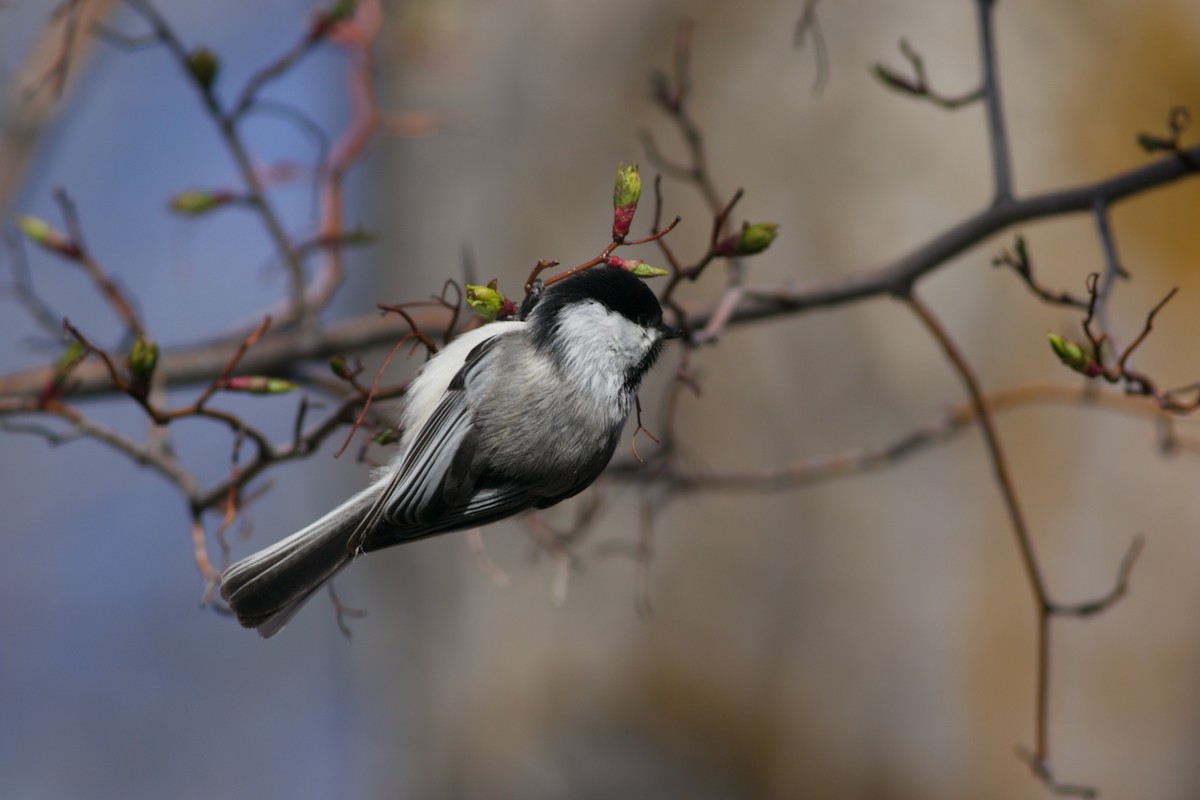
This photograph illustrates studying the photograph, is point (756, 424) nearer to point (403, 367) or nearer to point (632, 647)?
point (632, 647)

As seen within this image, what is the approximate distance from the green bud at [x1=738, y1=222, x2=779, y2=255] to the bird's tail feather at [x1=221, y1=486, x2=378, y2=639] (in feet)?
1.78

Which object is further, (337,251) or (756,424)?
(756,424)

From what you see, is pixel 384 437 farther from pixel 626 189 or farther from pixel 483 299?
pixel 626 189

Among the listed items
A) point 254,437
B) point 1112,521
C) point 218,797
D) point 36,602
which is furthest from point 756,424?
point 36,602

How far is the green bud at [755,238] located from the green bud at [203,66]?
80cm

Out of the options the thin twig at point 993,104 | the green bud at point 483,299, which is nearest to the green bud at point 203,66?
the green bud at point 483,299

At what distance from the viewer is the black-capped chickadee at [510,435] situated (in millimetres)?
1246

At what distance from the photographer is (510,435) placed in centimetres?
128

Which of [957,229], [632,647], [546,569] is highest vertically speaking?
[957,229]

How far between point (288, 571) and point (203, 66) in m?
0.72

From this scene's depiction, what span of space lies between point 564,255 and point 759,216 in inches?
22.3

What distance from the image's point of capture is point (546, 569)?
3205 millimetres

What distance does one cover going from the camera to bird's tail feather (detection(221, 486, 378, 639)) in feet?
3.95

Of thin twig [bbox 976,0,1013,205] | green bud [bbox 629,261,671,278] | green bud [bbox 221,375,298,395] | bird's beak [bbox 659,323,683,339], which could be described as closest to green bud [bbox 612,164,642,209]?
green bud [bbox 629,261,671,278]
